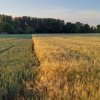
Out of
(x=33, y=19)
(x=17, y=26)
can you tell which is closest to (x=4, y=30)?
(x=17, y=26)

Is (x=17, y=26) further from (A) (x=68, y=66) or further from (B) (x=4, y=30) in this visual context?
(A) (x=68, y=66)

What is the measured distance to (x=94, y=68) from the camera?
1018cm

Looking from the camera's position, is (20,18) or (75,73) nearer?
(75,73)

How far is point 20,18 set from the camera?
14025 cm

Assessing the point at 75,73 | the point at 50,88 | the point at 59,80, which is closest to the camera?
the point at 50,88

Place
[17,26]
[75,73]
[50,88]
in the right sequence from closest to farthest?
[50,88] < [75,73] < [17,26]

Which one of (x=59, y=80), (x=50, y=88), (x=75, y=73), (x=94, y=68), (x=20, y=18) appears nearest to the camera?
(x=50, y=88)

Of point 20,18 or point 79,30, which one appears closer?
point 79,30

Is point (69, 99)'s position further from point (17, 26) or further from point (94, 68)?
point (17, 26)

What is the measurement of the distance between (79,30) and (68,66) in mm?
114901

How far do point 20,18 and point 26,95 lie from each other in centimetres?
13392

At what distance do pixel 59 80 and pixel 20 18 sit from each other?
13311 cm

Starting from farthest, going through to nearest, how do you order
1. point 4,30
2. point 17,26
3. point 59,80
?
1. point 17,26
2. point 4,30
3. point 59,80

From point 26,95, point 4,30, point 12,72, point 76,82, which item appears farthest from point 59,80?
point 4,30
